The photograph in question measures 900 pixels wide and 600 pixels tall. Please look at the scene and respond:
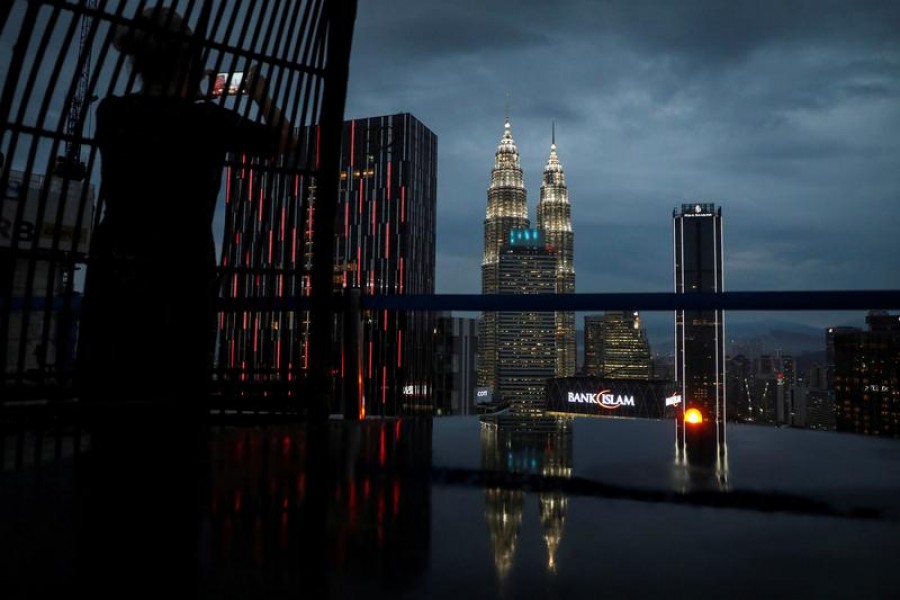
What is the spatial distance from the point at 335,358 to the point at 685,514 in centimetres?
336

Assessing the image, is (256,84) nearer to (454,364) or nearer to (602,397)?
(602,397)

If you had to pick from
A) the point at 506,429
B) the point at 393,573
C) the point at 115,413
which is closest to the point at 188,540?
the point at 393,573

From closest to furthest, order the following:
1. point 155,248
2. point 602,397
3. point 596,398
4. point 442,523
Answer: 1. point 442,523
2. point 155,248
3. point 602,397
4. point 596,398

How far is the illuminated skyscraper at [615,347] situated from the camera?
182 m

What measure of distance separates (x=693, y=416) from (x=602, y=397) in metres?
74.7

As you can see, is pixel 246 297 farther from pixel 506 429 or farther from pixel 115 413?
pixel 506 429

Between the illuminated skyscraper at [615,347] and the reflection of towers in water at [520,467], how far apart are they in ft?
593

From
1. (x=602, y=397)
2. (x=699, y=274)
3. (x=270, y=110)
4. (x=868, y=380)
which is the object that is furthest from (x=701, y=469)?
(x=699, y=274)

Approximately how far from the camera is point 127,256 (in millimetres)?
3512

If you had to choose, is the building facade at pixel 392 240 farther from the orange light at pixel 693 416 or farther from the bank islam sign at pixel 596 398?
the orange light at pixel 693 416

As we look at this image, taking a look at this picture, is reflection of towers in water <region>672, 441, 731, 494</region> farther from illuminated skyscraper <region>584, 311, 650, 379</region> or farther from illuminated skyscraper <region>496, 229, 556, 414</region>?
illuminated skyscraper <region>584, 311, 650, 379</region>

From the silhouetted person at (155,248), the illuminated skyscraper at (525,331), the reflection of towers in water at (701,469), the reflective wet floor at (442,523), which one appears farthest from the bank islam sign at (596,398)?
the illuminated skyscraper at (525,331)

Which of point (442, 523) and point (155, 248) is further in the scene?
point (155, 248)

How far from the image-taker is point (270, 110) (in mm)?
4164
